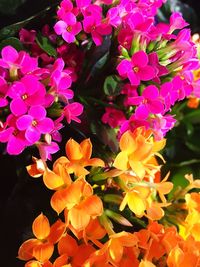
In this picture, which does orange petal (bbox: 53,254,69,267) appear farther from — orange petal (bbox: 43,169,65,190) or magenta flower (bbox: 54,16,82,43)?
magenta flower (bbox: 54,16,82,43)

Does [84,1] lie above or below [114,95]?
above

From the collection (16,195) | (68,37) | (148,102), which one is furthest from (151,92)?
(16,195)

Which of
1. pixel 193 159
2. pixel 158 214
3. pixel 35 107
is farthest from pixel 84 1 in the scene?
pixel 193 159

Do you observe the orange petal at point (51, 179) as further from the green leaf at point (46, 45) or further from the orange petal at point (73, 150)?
the green leaf at point (46, 45)

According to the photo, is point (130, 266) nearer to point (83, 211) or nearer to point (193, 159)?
point (83, 211)

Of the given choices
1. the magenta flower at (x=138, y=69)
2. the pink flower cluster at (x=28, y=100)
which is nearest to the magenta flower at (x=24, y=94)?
the pink flower cluster at (x=28, y=100)

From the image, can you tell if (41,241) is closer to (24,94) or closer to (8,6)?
(24,94)
